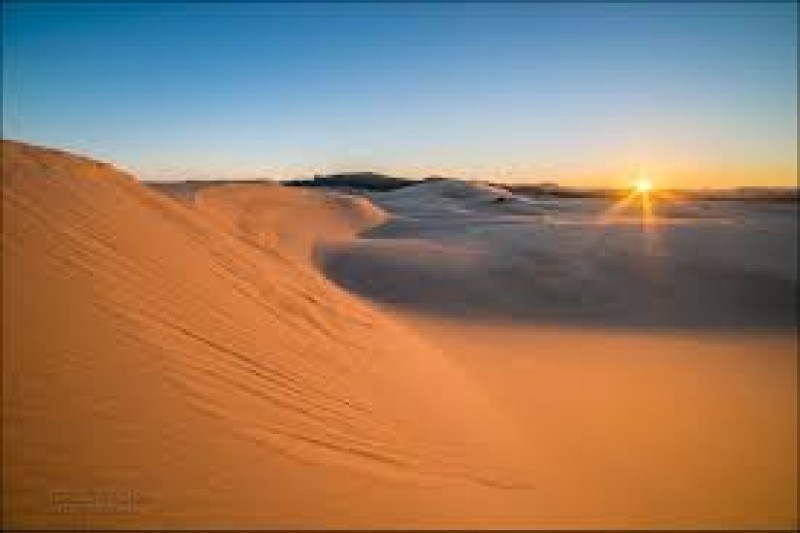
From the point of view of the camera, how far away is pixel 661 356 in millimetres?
10500

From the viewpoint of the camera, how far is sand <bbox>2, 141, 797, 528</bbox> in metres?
3.45

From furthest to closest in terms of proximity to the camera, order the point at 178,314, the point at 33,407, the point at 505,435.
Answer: the point at 505,435 < the point at 178,314 < the point at 33,407

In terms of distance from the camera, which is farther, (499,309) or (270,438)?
(499,309)

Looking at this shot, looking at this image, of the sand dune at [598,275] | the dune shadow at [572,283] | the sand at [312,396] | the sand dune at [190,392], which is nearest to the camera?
the sand dune at [190,392]

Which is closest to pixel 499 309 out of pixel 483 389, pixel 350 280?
pixel 350 280

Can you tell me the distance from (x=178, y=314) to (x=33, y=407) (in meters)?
2.05

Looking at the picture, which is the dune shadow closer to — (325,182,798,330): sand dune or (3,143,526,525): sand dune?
(325,182,798,330): sand dune

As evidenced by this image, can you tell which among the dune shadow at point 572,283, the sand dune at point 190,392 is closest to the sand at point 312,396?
the sand dune at point 190,392

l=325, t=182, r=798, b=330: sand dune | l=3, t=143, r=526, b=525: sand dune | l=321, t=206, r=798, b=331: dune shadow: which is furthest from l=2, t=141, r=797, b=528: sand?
l=325, t=182, r=798, b=330: sand dune

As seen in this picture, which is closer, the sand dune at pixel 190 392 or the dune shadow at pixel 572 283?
the sand dune at pixel 190 392

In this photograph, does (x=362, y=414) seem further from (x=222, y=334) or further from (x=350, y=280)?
(x=350, y=280)

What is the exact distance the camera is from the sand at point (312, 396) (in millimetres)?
3451

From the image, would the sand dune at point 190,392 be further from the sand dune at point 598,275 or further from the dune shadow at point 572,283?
the sand dune at point 598,275

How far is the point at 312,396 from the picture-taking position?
5324 millimetres
